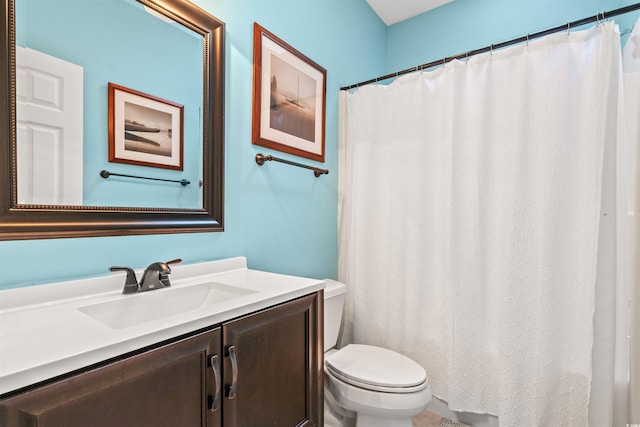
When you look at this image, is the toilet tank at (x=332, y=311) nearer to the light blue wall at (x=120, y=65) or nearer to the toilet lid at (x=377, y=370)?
the toilet lid at (x=377, y=370)

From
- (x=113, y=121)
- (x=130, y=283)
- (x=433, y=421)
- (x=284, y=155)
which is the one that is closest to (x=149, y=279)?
(x=130, y=283)

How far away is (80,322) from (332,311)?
115 centimetres

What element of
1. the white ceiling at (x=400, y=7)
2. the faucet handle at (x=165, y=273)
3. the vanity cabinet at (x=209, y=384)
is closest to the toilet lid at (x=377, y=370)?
the vanity cabinet at (x=209, y=384)

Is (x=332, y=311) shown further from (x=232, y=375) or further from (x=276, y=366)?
(x=232, y=375)

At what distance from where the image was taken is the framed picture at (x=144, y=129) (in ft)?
3.50

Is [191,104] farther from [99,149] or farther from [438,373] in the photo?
[438,373]

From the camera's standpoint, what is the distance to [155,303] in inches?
39.8

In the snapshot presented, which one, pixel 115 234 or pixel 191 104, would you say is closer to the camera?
Answer: pixel 115 234

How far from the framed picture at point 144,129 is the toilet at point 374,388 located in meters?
0.97

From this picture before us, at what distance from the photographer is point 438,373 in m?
1.74

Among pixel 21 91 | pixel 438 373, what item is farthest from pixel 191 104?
pixel 438 373

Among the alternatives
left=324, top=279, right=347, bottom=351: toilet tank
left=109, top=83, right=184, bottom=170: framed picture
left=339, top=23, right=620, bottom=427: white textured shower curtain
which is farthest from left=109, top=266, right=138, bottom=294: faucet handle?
left=339, top=23, right=620, bottom=427: white textured shower curtain

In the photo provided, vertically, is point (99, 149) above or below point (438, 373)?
above

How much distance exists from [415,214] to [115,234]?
4.65ft
